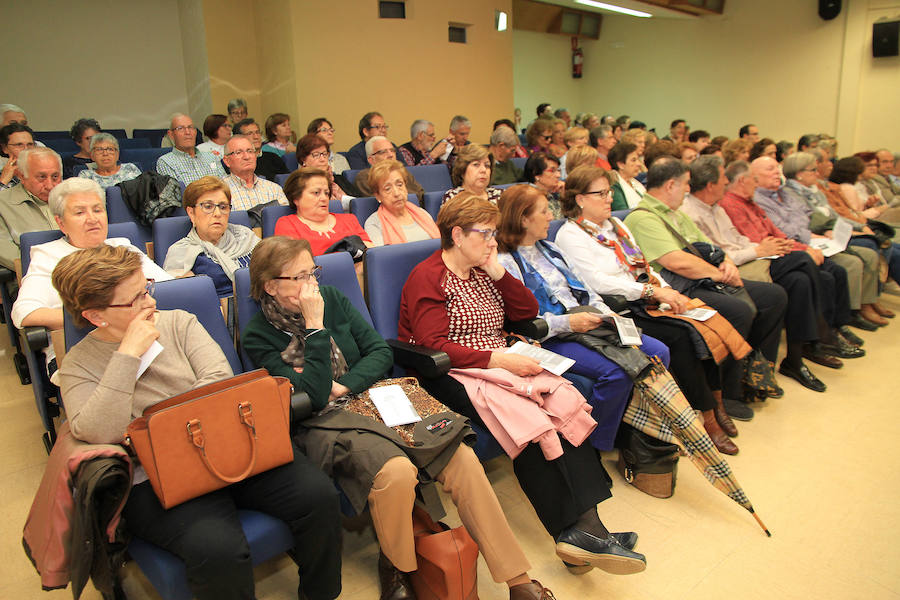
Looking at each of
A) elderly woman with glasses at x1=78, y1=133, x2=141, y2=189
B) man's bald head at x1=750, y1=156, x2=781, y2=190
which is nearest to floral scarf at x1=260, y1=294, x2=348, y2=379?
elderly woman with glasses at x1=78, y1=133, x2=141, y2=189

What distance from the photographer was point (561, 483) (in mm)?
1840

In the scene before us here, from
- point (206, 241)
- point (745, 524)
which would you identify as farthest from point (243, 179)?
point (745, 524)

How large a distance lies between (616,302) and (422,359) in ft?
3.41

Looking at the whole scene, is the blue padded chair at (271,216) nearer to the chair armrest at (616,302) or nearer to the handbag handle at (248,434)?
the chair armrest at (616,302)

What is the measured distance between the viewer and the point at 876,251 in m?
4.00

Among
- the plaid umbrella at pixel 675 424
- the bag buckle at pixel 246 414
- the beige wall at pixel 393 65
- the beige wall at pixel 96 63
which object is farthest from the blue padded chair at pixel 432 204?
the beige wall at pixel 96 63

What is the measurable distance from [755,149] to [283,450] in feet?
17.6

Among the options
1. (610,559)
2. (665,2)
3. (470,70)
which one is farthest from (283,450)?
(665,2)

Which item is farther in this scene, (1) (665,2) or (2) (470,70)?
(1) (665,2)

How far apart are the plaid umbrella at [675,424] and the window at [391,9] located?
590 centimetres

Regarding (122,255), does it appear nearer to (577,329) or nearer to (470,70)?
(577,329)

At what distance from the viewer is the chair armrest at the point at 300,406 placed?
1.66m

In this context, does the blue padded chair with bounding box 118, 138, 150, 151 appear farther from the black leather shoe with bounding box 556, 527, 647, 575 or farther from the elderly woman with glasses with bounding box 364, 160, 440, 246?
the black leather shoe with bounding box 556, 527, 647, 575

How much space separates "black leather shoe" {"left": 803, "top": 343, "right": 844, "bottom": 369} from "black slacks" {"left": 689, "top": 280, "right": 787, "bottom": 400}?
549mm
